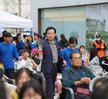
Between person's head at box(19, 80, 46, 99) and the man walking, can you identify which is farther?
the man walking

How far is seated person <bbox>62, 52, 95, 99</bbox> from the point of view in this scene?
4309 millimetres

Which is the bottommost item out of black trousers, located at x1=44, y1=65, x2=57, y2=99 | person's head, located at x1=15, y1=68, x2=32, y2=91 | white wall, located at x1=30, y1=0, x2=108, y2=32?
black trousers, located at x1=44, y1=65, x2=57, y2=99

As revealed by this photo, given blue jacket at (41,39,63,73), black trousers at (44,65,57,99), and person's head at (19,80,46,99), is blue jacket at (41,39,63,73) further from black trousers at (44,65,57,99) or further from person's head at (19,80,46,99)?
person's head at (19,80,46,99)

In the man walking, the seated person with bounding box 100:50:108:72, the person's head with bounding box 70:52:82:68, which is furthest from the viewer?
the man walking

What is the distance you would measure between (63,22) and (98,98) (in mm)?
13658

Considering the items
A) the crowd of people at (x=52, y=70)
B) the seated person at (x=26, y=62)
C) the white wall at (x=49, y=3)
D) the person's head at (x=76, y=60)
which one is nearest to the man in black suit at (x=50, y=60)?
the crowd of people at (x=52, y=70)

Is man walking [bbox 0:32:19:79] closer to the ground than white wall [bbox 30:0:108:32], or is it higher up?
closer to the ground

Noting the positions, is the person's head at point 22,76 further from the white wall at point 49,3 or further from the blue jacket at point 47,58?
the white wall at point 49,3

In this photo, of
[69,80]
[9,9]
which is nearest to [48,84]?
[69,80]

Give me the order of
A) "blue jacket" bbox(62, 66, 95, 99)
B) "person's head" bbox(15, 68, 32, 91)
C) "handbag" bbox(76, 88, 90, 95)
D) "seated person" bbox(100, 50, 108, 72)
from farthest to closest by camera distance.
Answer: "seated person" bbox(100, 50, 108, 72) < "blue jacket" bbox(62, 66, 95, 99) < "handbag" bbox(76, 88, 90, 95) < "person's head" bbox(15, 68, 32, 91)

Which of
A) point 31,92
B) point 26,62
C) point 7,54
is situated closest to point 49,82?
point 26,62

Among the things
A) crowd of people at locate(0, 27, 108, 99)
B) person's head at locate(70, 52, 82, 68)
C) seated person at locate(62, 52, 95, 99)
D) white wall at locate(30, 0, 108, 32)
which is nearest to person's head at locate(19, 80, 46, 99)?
crowd of people at locate(0, 27, 108, 99)

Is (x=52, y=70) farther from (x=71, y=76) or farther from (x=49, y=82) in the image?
(x=71, y=76)

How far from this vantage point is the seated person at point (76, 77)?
431 centimetres
